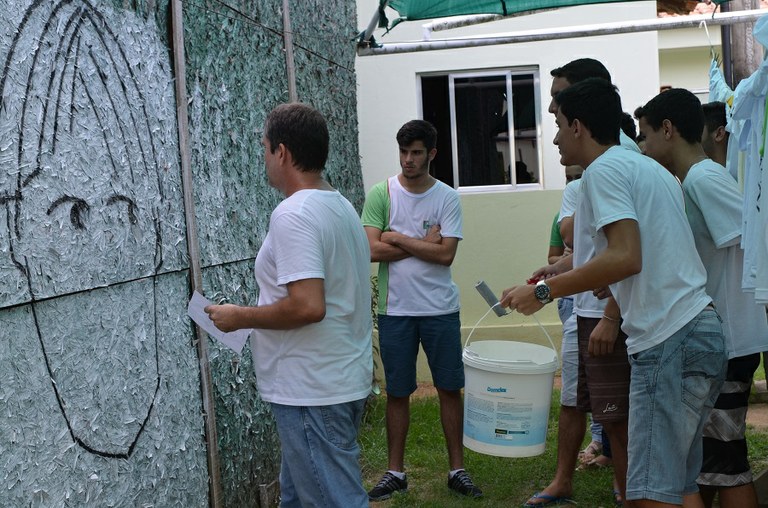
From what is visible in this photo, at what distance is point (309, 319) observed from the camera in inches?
118

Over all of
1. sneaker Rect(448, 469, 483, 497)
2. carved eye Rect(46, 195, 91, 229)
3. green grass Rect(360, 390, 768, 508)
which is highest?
carved eye Rect(46, 195, 91, 229)

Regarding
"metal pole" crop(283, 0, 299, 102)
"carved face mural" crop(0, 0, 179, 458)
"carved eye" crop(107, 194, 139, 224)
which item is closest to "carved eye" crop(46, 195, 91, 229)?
"carved face mural" crop(0, 0, 179, 458)

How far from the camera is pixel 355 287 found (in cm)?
322

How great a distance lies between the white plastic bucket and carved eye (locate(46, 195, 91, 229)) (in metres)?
2.65

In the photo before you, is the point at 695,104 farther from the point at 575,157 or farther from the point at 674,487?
the point at 674,487

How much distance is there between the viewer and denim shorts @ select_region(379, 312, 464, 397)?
5.35 m

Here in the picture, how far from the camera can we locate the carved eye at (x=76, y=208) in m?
2.85

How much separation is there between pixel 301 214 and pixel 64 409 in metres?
0.98

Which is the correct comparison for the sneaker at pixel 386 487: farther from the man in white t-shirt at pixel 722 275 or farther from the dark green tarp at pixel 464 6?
the dark green tarp at pixel 464 6

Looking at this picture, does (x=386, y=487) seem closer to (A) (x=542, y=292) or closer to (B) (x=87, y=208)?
(A) (x=542, y=292)

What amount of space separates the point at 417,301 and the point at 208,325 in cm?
226

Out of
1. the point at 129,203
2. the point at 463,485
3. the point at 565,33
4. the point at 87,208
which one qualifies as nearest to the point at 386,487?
the point at 463,485

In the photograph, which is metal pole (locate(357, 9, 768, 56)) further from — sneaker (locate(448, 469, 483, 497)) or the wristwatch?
the wristwatch

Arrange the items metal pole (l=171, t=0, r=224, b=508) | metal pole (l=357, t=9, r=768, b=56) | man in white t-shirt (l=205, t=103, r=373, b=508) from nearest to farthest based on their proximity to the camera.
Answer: man in white t-shirt (l=205, t=103, r=373, b=508), metal pole (l=171, t=0, r=224, b=508), metal pole (l=357, t=9, r=768, b=56)
